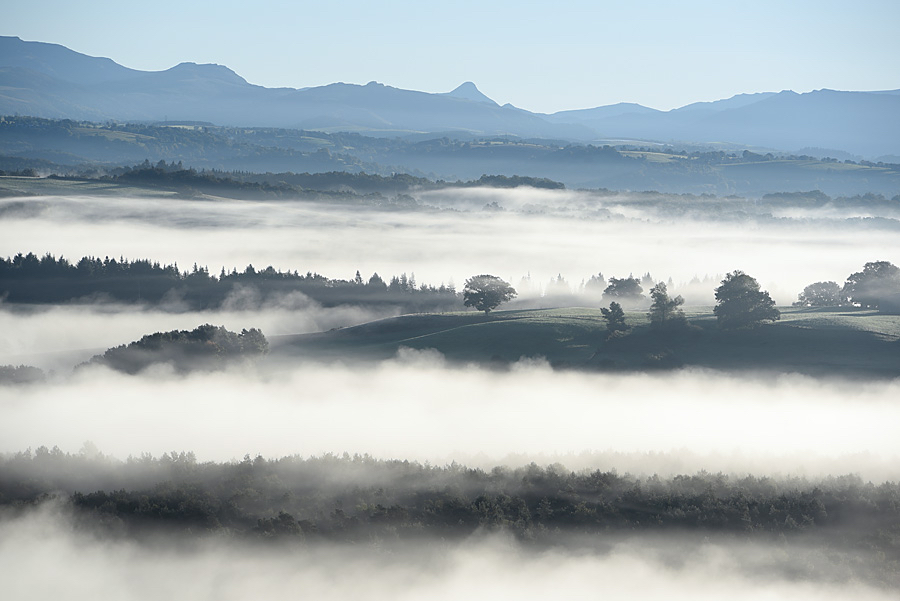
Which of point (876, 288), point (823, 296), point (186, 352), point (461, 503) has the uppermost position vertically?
point (876, 288)

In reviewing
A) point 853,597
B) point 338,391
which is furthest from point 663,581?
point 338,391

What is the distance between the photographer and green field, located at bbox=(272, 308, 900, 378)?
11681 centimetres

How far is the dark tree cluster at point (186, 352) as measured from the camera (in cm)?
12431

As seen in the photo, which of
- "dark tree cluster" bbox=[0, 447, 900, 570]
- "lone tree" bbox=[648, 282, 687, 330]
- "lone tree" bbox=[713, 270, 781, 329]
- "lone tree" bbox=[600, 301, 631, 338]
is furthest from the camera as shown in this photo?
"lone tree" bbox=[648, 282, 687, 330]

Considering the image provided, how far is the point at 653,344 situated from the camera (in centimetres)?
12725

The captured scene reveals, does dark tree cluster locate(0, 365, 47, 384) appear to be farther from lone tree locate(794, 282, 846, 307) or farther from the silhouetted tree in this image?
lone tree locate(794, 282, 846, 307)

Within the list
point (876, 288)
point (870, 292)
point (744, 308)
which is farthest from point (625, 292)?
point (744, 308)

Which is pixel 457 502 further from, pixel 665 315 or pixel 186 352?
pixel 665 315

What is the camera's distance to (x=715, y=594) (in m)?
58.4

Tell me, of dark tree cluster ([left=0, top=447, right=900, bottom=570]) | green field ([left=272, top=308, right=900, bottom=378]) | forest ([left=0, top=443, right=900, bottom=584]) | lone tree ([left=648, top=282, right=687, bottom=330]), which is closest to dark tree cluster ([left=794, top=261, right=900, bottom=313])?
green field ([left=272, top=308, right=900, bottom=378])

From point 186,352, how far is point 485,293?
58.8 meters

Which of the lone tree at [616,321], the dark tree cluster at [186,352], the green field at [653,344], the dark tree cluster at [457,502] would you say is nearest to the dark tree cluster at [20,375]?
the dark tree cluster at [186,352]

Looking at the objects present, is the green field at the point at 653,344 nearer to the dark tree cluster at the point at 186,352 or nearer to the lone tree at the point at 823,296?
the dark tree cluster at the point at 186,352

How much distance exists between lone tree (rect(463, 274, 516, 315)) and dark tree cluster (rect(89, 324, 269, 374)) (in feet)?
149
